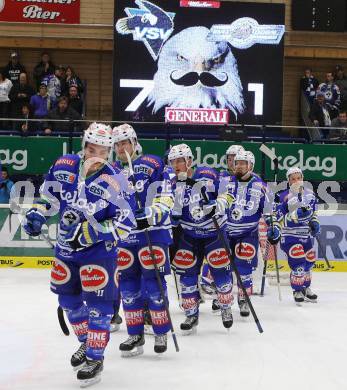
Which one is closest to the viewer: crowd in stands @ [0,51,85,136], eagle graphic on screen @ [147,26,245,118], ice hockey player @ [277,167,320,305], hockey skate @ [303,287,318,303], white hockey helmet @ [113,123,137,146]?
white hockey helmet @ [113,123,137,146]

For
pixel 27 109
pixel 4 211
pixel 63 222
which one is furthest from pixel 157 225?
pixel 27 109

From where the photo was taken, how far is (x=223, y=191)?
811cm

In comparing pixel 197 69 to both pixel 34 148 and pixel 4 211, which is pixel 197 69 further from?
pixel 4 211

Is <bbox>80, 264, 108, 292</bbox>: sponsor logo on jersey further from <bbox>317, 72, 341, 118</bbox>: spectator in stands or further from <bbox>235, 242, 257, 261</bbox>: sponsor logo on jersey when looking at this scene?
<bbox>317, 72, 341, 118</bbox>: spectator in stands

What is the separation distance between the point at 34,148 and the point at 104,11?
479 cm

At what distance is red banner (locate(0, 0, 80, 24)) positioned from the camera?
54.6 feet

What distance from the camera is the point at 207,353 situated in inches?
272

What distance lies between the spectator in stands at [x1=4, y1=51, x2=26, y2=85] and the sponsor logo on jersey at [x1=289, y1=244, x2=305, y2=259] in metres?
7.78

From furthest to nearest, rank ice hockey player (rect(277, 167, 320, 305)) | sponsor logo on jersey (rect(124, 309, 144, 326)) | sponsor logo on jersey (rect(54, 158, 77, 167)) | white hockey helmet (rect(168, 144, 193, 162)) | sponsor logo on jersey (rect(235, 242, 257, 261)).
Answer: ice hockey player (rect(277, 167, 320, 305))
sponsor logo on jersey (rect(235, 242, 257, 261))
white hockey helmet (rect(168, 144, 193, 162))
sponsor logo on jersey (rect(124, 309, 144, 326))
sponsor logo on jersey (rect(54, 158, 77, 167))

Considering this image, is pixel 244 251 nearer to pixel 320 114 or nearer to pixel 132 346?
pixel 132 346

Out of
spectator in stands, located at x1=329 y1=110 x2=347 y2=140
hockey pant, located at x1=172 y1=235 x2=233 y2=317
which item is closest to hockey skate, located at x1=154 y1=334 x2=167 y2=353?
hockey pant, located at x1=172 y1=235 x2=233 y2=317

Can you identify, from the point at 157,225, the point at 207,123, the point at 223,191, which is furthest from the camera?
the point at 207,123

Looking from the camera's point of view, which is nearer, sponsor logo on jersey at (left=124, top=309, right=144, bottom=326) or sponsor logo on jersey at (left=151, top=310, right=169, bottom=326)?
sponsor logo on jersey at (left=151, top=310, right=169, bottom=326)

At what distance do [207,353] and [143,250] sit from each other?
1.01 meters
